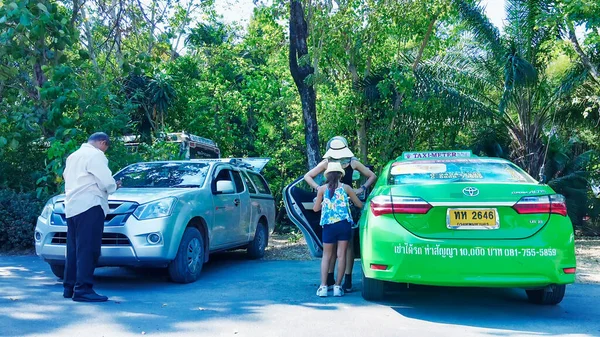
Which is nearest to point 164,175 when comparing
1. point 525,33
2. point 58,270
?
point 58,270

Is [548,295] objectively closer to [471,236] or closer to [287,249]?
[471,236]

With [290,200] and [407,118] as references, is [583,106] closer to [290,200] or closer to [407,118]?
[407,118]

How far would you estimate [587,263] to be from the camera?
10508 millimetres

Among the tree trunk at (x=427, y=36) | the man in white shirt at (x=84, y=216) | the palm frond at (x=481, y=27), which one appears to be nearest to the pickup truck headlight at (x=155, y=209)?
the man in white shirt at (x=84, y=216)

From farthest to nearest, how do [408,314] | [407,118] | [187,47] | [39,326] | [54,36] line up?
[187,47] → [407,118] → [54,36] → [408,314] → [39,326]

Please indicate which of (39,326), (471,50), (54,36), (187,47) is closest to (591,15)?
(471,50)

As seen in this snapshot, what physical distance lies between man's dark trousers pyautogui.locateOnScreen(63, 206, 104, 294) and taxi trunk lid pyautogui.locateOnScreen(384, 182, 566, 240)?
10.7 ft

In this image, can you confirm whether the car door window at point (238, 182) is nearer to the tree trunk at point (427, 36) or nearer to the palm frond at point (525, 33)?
the tree trunk at point (427, 36)

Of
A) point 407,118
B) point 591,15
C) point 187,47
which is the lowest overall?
point 407,118

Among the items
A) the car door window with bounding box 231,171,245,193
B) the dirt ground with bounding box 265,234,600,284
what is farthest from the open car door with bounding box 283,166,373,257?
the dirt ground with bounding box 265,234,600,284

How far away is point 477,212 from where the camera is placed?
580 centimetres

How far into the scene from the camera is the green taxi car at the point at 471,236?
18.6 ft

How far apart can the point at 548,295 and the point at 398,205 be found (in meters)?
2.05

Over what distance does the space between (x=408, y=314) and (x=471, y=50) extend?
444 inches
